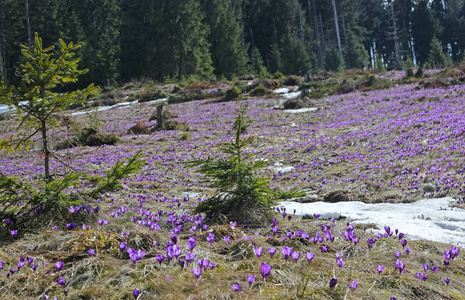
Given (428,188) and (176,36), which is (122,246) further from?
(176,36)

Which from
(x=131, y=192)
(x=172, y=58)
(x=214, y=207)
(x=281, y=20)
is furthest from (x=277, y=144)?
(x=281, y=20)

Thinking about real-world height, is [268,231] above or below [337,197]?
above

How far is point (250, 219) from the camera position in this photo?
3867mm

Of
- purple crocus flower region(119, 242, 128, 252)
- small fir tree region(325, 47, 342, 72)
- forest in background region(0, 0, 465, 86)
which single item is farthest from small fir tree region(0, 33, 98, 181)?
small fir tree region(325, 47, 342, 72)

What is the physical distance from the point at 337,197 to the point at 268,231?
2517 mm

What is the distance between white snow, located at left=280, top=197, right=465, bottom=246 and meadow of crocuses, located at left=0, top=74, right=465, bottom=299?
265 millimetres

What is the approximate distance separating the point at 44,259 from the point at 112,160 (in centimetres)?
757

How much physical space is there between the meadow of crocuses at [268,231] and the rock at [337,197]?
0.23 feet

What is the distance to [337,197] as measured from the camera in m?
5.70

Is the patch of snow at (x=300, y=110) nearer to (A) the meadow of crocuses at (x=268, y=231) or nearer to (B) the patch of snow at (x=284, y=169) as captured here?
(A) the meadow of crocuses at (x=268, y=231)

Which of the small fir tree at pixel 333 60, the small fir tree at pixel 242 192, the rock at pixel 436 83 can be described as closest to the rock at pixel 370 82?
the rock at pixel 436 83

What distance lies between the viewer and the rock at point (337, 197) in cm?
566

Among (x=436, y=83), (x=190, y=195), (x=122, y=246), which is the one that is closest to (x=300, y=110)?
(x=436, y=83)

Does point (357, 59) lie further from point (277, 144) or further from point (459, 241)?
point (459, 241)
